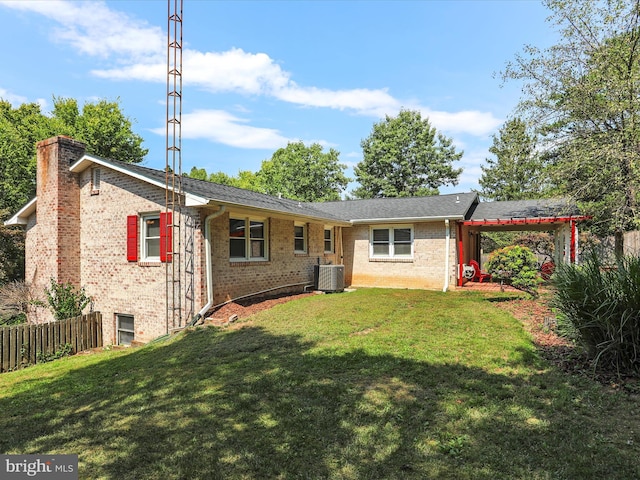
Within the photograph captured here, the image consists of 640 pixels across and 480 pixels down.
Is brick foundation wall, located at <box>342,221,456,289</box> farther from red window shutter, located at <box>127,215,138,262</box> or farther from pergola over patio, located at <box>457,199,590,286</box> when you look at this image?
red window shutter, located at <box>127,215,138,262</box>

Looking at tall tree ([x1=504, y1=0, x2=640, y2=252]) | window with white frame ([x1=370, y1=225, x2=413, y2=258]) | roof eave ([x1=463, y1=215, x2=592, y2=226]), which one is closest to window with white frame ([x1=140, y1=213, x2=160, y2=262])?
window with white frame ([x1=370, y1=225, x2=413, y2=258])

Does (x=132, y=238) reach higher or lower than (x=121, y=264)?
higher

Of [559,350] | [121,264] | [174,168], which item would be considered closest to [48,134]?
[121,264]

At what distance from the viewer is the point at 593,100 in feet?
43.2

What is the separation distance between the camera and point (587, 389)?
14.4ft

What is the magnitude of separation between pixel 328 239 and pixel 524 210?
29.0ft

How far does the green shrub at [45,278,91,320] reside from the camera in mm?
11719

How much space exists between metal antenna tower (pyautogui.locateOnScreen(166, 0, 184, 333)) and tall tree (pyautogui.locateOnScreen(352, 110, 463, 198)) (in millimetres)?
28681

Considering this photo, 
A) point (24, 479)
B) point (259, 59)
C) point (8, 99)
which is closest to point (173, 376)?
point (24, 479)

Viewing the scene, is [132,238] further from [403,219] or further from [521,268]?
[521,268]

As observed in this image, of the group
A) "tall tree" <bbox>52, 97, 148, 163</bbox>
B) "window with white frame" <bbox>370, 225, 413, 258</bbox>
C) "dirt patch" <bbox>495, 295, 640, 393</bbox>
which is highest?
"tall tree" <bbox>52, 97, 148, 163</bbox>

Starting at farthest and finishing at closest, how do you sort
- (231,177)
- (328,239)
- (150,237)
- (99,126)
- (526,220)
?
(231,177)
(99,126)
(328,239)
(526,220)
(150,237)

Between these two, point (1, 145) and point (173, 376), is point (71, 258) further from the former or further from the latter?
point (1, 145)

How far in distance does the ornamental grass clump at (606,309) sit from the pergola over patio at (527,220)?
8772 millimetres
